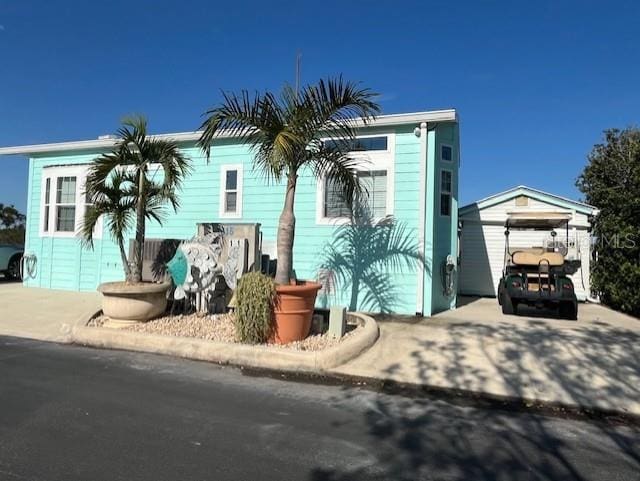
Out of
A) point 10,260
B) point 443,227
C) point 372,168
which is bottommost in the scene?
point 10,260

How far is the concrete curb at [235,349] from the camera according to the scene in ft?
19.5

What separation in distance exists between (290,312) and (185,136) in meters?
6.40

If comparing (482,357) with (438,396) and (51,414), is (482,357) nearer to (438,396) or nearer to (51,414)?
(438,396)

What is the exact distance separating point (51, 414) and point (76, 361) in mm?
2204

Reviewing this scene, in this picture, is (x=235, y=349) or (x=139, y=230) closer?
(x=235, y=349)

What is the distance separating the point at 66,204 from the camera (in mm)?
12500

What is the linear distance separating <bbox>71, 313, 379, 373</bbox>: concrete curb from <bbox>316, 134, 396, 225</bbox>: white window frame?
2.82 m

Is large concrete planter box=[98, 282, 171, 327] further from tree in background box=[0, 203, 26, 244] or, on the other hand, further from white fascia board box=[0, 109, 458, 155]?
tree in background box=[0, 203, 26, 244]

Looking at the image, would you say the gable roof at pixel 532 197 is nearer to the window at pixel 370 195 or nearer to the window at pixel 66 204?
the window at pixel 370 195

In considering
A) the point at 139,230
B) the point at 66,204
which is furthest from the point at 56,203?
the point at 139,230

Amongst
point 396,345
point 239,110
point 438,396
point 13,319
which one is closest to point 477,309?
point 396,345

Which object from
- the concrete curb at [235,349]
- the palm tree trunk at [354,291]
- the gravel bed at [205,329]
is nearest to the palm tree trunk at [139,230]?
the gravel bed at [205,329]

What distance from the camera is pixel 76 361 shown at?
621 centimetres

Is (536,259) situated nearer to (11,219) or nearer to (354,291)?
(354,291)
